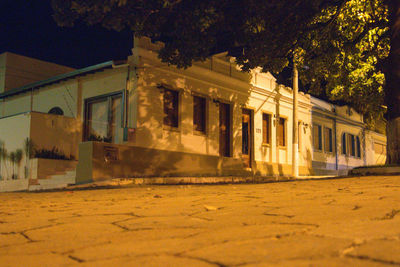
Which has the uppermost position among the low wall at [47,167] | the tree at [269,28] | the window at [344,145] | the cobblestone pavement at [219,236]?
the tree at [269,28]

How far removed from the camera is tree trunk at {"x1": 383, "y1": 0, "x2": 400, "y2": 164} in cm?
1225

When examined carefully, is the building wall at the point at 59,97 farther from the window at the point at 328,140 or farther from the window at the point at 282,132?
the window at the point at 328,140

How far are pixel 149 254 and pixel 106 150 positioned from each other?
1111 centimetres

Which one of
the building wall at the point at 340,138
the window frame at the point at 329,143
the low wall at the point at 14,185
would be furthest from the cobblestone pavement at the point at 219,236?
the window frame at the point at 329,143

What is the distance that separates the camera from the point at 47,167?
1515 cm

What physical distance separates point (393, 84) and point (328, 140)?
624 inches

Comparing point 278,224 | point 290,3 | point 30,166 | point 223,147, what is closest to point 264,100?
point 223,147

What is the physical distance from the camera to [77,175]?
43.9 ft

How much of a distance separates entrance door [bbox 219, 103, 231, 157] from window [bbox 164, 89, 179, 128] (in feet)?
9.84

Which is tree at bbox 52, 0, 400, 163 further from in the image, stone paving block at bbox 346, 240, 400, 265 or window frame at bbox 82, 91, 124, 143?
stone paving block at bbox 346, 240, 400, 265

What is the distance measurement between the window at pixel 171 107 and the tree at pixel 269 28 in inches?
103

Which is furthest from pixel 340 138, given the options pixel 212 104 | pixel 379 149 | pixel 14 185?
pixel 14 185

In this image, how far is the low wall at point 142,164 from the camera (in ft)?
43.0

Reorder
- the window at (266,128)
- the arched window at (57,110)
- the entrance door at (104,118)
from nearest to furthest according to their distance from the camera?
the entrance door at (104,118), the arched window at (57,110), the window at (266,128)
